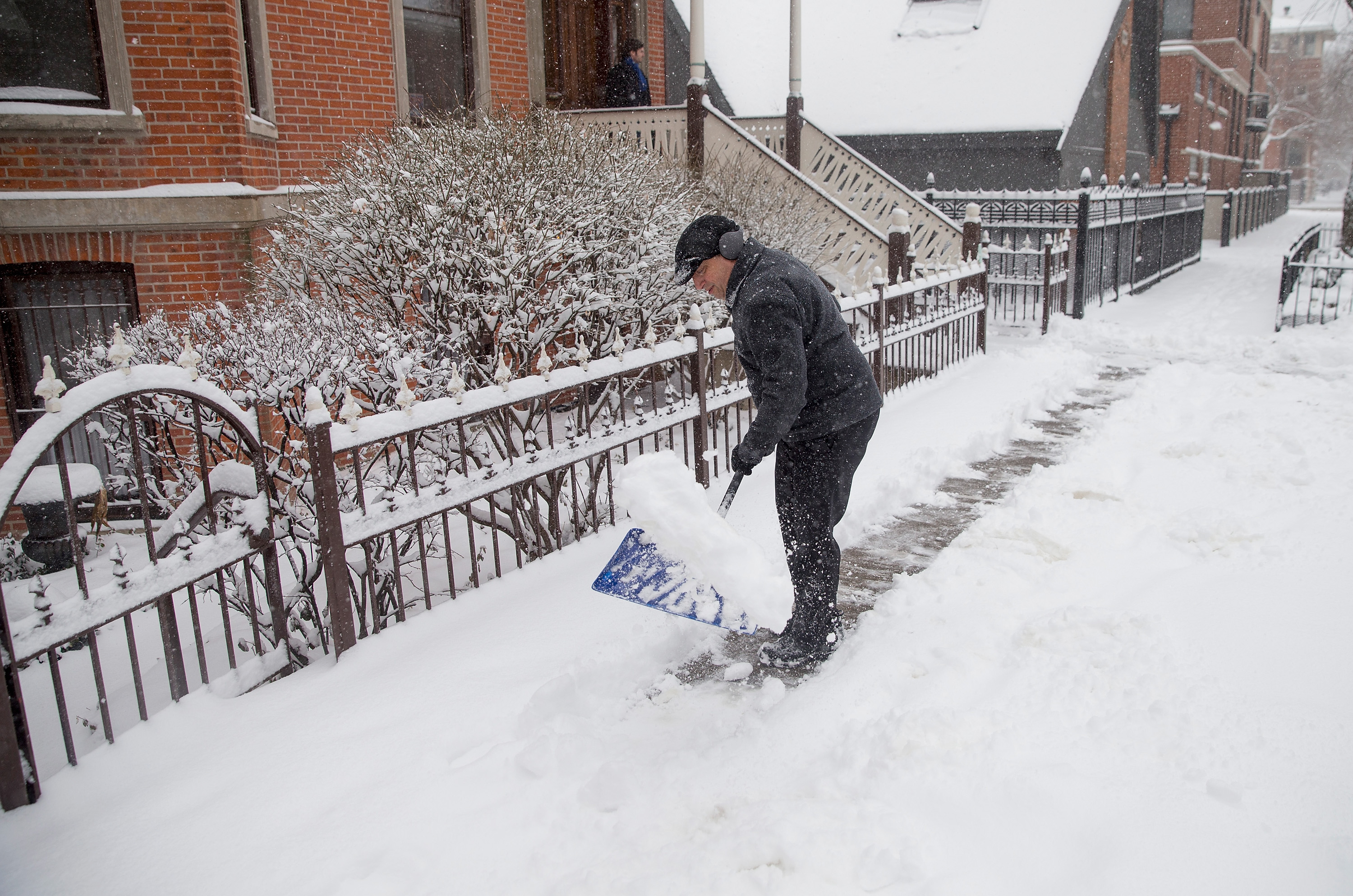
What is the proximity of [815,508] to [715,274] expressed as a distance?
943 mm

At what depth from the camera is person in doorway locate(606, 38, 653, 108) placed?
11.6 meters

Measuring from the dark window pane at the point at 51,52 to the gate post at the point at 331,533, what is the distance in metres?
5.46

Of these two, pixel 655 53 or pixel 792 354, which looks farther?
pixel 655 53

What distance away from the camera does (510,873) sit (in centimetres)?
244

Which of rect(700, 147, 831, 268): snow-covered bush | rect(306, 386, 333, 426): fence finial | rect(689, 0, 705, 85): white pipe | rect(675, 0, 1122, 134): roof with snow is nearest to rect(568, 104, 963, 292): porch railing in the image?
rect(700, 147, 831, 268): snow-covered bush

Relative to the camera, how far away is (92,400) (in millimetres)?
2816

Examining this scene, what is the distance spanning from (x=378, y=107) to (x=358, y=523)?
648 cm

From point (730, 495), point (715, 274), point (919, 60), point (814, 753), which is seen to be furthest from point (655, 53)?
point (814, 753)

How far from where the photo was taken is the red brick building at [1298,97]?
54625mm

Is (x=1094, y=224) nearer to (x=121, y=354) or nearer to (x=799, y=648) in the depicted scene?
(x=799, y=648)

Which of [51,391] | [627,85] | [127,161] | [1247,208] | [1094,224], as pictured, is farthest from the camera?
[1247,208]

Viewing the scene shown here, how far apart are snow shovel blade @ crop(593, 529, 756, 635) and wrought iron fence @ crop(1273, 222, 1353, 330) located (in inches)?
417

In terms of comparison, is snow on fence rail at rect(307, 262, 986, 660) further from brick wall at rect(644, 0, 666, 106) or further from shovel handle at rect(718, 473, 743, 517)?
brick wall at rect(644, 0, 666, 106)

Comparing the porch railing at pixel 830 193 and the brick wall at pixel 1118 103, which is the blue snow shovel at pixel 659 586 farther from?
the brick wall at pixel 1118 103
